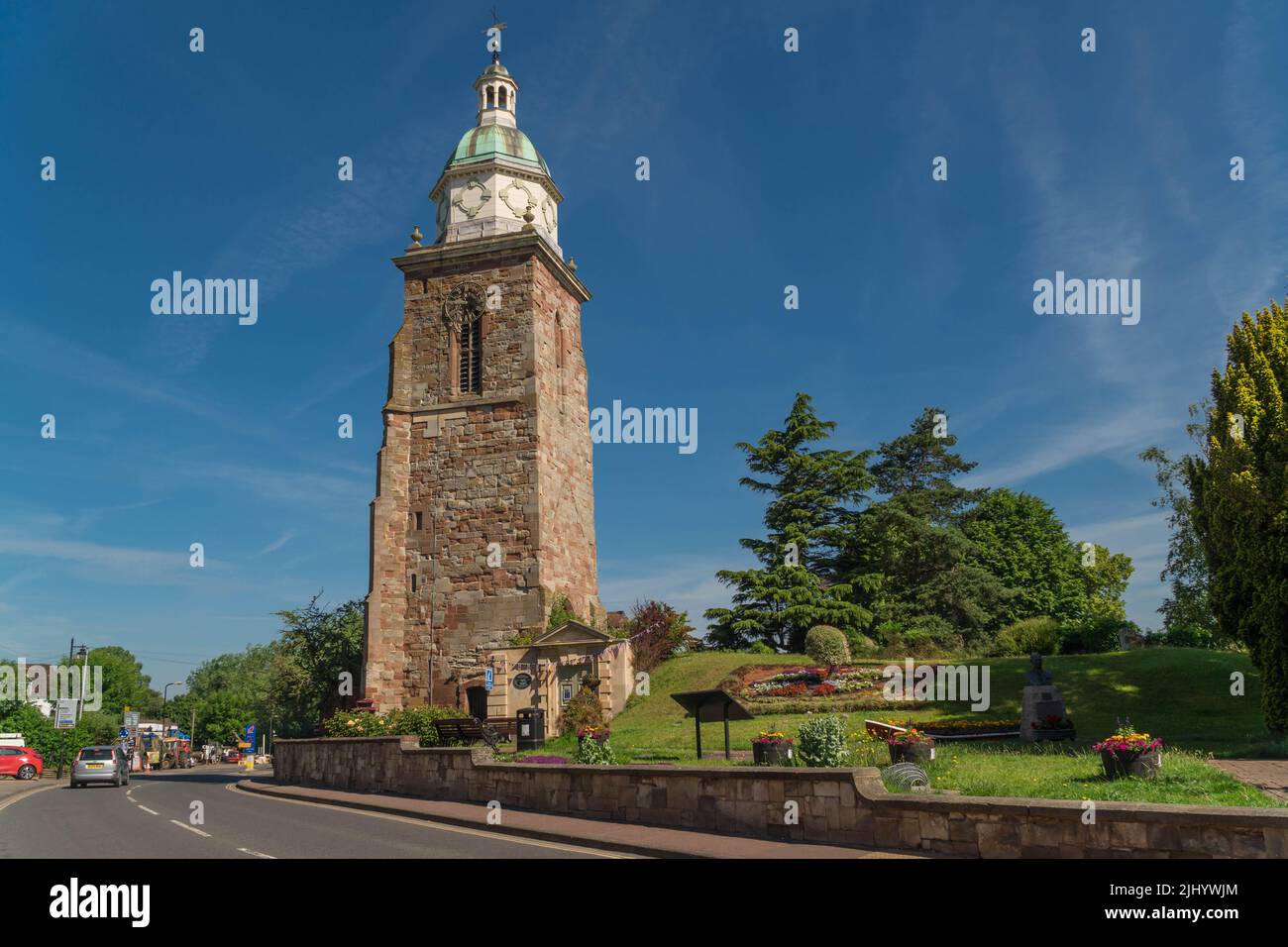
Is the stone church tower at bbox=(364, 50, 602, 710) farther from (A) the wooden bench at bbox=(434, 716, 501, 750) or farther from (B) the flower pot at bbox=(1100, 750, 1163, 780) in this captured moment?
(B) the flower pot at bbox=(1100, 750, 1163, 780)

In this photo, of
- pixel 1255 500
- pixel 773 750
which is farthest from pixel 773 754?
pixel 1255 500

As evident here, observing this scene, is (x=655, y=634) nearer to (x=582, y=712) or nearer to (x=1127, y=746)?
(x=582, y=712)

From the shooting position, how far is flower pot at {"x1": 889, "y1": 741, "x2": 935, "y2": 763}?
1521 centimetres

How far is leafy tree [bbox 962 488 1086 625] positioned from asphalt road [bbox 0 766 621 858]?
4751 cm

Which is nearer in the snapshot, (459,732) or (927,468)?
(459,732)

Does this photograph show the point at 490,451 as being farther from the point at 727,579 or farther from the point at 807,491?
the point at 807,491

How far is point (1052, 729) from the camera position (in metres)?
18.6

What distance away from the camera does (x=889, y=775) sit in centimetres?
1299

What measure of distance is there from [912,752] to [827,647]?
58.0 feet

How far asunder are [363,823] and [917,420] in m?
45.5

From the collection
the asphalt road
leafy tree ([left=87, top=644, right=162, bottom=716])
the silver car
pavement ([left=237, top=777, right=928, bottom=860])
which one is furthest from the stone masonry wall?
leafy tree ([left=87, top=644, right=162, bottom=716])

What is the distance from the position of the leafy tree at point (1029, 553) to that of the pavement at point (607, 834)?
46057mm

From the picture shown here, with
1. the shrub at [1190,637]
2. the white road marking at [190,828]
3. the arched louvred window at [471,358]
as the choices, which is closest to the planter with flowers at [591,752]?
the white road marking at [190,828]
